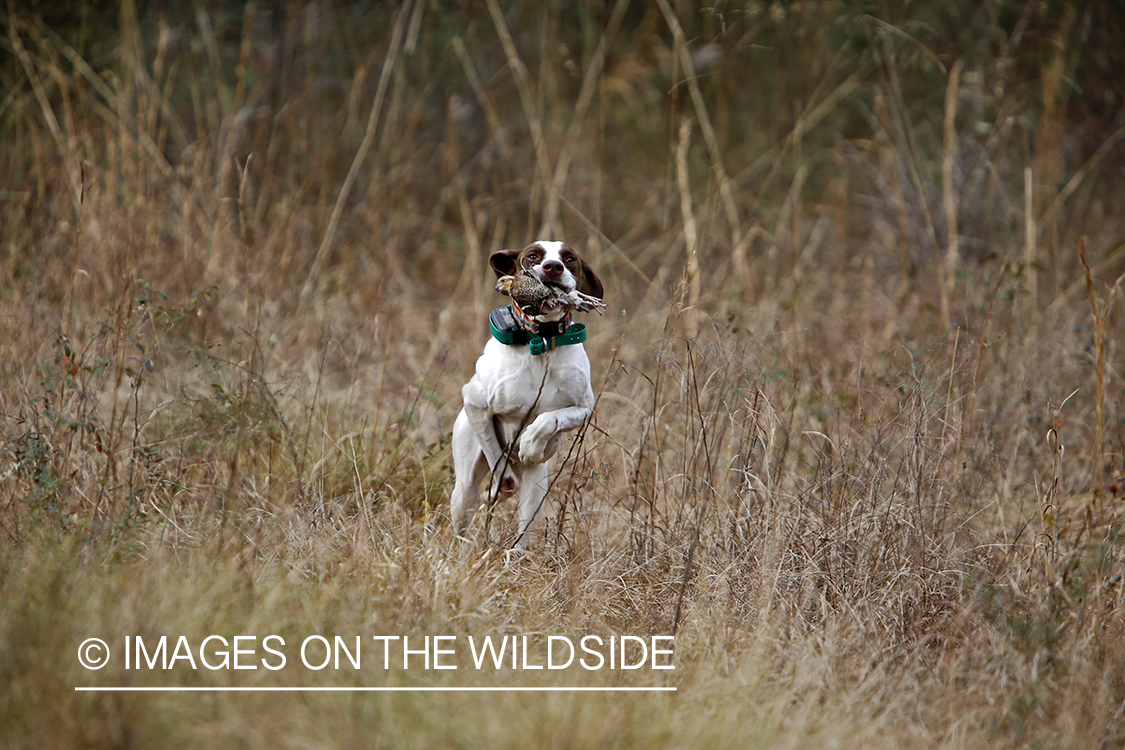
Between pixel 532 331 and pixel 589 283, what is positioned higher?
pixel 589 283

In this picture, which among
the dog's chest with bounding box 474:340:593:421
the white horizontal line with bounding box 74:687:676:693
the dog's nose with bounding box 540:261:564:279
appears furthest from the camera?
the dog's chest with bounding box 474:340:593:421

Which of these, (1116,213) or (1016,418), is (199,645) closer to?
(1016,418)

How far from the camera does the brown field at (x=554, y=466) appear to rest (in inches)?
84.7

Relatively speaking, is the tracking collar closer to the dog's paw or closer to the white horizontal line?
the dog's paw

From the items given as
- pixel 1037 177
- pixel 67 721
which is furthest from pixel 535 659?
pixel 1037 177

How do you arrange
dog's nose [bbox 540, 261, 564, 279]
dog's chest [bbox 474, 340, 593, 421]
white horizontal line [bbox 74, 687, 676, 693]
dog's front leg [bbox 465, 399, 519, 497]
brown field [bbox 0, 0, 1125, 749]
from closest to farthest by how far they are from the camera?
white horizontal line [bbox 74, 687, 676, 693] < brown field [bbox 0, 0, 1125, 749] < dog's nose [bbox 540, 261, 564, 279] < dog's chest [bbox 474, 340, 593, 421] < dog's front leg [bbox 465, 399, 519, 497]

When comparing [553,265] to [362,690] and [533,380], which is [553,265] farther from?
[362,690]

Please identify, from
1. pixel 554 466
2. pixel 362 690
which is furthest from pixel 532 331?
pixel 362 690

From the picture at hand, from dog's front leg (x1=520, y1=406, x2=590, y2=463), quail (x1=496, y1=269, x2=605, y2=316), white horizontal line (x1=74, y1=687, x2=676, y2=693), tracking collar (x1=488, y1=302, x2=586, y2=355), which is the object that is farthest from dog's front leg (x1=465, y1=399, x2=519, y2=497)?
white horizontal line (x1=74, y1=687, x2=676, y2=693)

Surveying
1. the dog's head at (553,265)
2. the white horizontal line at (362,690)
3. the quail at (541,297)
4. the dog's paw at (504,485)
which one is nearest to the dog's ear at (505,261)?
the dog's head at (553,265)

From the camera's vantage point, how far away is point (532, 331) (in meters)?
2.56

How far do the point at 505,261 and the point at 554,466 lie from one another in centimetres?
84

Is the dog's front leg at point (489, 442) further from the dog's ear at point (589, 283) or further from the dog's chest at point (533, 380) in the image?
the dog's ear at point (589, 283)

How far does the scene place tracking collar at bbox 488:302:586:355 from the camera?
2.55 metres
